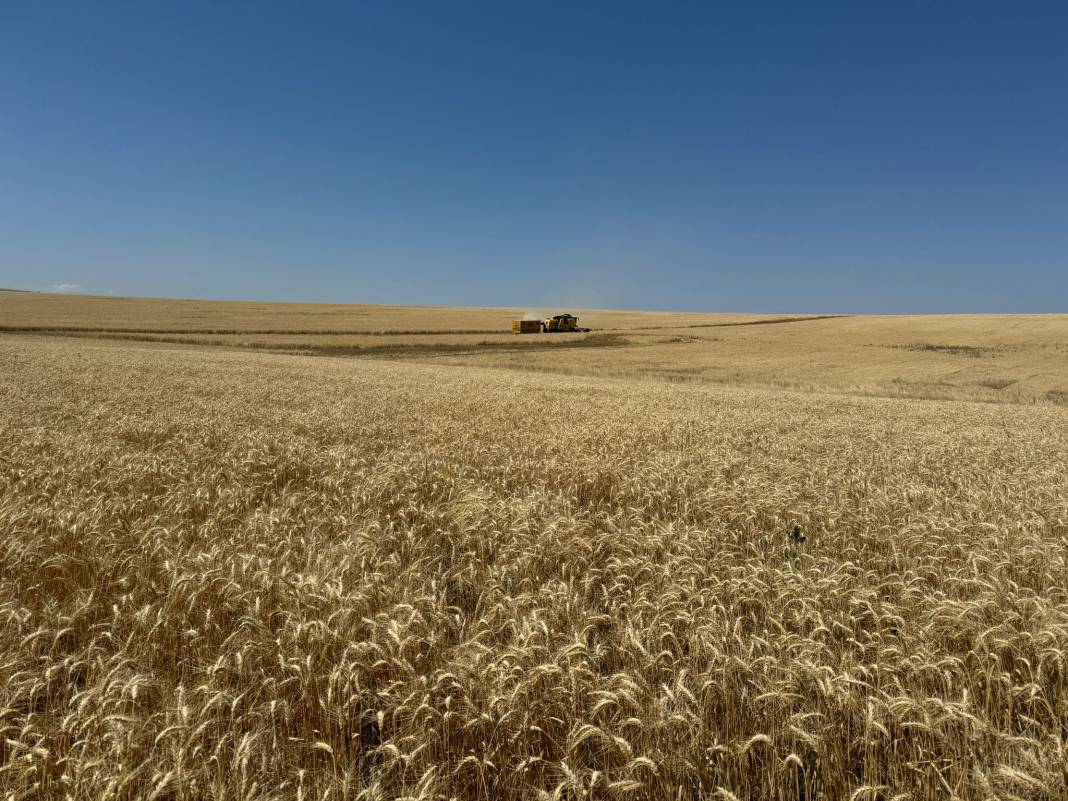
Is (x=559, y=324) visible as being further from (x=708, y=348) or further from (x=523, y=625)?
(x=523, y=625)

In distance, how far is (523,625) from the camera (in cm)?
298

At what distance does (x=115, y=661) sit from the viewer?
9.36 feet

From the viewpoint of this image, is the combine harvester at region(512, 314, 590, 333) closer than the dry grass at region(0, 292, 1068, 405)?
No

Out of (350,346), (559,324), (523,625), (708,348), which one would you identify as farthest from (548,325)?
(523,625)

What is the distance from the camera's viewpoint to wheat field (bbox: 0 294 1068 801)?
2250 mm

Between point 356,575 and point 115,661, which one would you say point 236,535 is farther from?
point 115,661

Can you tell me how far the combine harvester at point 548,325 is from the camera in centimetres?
7056

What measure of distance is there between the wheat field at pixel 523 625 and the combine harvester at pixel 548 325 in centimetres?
6291

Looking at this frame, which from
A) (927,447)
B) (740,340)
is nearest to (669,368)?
(740,340)

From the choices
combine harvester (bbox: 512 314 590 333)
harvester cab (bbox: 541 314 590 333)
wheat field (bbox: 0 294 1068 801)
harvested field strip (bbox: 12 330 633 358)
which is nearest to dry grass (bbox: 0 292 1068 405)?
harvested field strip (bbox: 12 330 633 358)

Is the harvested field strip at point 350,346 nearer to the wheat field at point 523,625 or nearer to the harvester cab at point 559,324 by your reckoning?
the harvester cab at point 559,324

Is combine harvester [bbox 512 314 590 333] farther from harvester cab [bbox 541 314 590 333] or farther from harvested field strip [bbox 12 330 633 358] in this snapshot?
harvested field strip [bbox 12 330 633 358]

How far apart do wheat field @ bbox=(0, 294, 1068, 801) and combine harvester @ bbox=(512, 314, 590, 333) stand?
62.9 meters

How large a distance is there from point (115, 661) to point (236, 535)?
170cm
